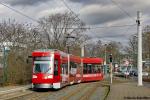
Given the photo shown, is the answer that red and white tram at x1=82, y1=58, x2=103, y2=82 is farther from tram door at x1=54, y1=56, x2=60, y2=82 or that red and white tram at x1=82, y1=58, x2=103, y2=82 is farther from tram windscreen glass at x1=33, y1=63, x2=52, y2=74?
tram windscreen glass at x1=33, y1=63, x2=52, y2=74

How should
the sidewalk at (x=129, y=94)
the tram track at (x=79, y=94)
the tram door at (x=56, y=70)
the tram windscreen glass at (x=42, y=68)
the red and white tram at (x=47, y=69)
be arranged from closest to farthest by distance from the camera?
the sidewalk at (x=129, y=94)
the tram track at (x=79, y=94)
the red and white tram at (x=47, y=69)
the tram windscreen glass at (x=42, y=68)
the tram door at (x=56, y=70)

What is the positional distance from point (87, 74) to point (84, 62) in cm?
191

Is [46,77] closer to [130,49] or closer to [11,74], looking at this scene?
[11,74]

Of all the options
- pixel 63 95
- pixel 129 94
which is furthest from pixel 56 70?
pixel 129 94

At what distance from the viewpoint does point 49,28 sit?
269 ft

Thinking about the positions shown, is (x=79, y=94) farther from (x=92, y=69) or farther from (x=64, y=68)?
(x=92, y=69)

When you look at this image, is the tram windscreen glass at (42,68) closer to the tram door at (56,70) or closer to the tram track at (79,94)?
the tram door at (56,70)

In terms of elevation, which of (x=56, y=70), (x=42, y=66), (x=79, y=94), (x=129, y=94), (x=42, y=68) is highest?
(x=42, y=66)

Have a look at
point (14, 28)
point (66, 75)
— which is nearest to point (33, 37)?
point (14, 28)

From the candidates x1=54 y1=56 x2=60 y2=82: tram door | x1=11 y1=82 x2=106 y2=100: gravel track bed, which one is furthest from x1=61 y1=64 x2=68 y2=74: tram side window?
x1=11 y1=82 x2=106 y2=100: gravel track bed

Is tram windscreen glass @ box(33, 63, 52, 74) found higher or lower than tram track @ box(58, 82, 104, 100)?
higher

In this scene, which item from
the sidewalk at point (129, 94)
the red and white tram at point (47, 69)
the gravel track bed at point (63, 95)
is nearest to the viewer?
the sidewalk at point (129, 94)

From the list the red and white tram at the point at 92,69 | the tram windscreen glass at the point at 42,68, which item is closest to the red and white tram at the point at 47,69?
the tram windscreen glass at the point at 42,68

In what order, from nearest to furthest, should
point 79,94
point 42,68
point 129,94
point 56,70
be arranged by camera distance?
point 129,94 < point 79,94 < point 42,68 < point 56,70
